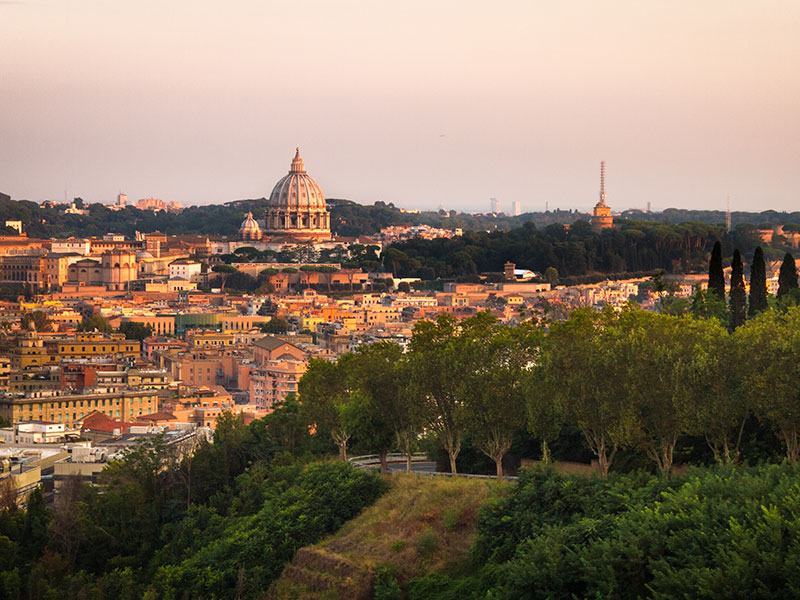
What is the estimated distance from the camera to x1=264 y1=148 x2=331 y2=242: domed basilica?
110m

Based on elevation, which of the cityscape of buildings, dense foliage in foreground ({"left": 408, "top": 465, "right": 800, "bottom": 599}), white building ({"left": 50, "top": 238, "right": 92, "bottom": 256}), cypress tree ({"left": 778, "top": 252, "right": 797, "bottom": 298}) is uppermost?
cypress tree ({"left": 778, "top": 252, "right": 797, "bottom": 298})

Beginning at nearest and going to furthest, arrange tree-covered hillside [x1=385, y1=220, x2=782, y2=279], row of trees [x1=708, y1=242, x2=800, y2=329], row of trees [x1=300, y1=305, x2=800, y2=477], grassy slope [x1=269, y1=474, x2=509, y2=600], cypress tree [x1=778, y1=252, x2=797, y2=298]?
grassy slope [x1=269, y1=474, x2=509, y2=600]
row of trees [x1=300, y1=305, x2=800, y2=477]
row of trees [x1=708, y1=242, x2=800, y2=329]
cypress tree [x1=778, y1=252, x2=797, y2=298]
tree-covered hillside [x1=385, y1=220, x2=782, y2=279]

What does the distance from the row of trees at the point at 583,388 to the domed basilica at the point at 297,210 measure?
8876 cm

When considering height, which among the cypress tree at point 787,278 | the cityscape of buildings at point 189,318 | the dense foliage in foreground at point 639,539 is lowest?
the cityscape of buildings at point 189,318

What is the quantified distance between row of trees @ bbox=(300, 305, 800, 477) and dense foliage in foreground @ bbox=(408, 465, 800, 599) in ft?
4.51

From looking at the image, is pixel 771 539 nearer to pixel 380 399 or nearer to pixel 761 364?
pixel 761 364

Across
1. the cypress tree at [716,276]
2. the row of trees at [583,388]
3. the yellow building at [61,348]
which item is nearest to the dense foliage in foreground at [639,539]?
the row of trees at [583,388]

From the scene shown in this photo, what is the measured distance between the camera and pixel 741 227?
84.9 meters

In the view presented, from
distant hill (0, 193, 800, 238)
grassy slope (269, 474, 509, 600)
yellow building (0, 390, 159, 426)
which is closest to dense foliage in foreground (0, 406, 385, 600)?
grassy slope (269, 474, 509, 600)

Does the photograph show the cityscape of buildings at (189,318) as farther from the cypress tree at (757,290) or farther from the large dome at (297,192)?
the cypress tree at (757,290)

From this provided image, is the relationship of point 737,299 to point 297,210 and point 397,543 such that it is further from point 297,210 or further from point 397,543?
point 297,210

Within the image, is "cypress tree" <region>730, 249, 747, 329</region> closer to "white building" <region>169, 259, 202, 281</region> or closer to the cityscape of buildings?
the cityscape of buildings

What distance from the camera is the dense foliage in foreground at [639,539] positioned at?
39.8ft

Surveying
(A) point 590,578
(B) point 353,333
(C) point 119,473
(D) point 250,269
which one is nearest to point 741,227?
(D) point 250,269
